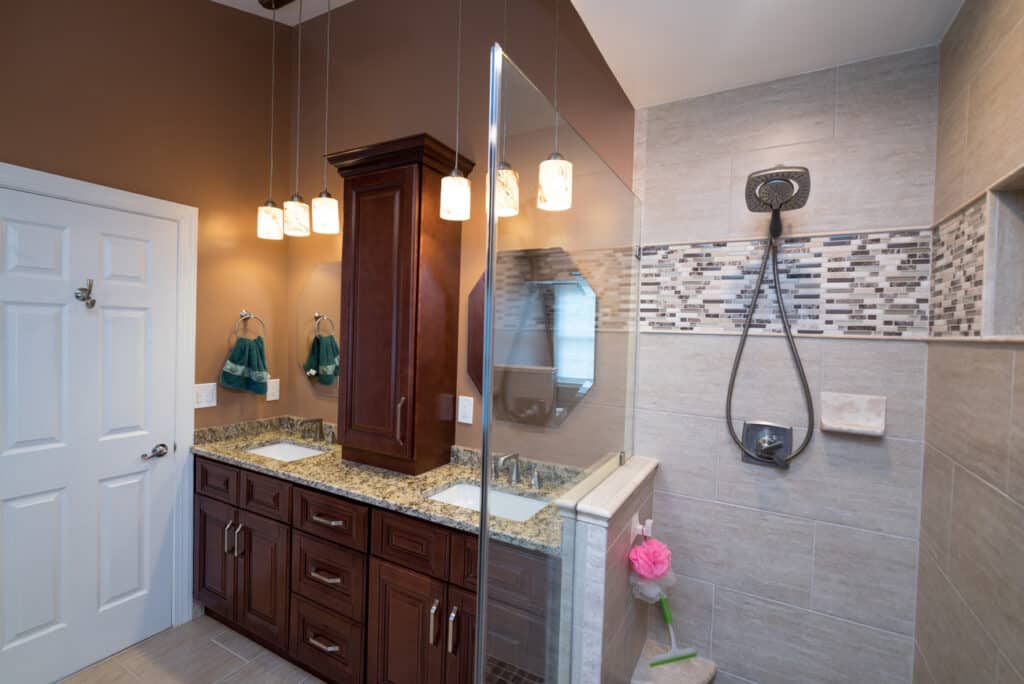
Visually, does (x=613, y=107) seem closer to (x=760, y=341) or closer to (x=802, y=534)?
(x=760, y=341)

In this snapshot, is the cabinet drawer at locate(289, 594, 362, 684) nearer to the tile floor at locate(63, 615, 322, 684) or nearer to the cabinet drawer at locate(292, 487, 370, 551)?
the tile floor at locate(63, 615, 322, 684)

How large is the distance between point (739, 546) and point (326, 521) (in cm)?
160

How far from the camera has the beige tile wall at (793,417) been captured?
1302 mm

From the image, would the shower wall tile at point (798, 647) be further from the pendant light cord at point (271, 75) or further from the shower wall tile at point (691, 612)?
the pendant light cord at point (271, 75)

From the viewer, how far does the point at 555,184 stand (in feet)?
3.40

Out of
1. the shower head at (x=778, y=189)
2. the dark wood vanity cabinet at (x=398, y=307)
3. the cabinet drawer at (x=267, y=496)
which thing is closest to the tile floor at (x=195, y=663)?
the cabinet drawer at (x=267, y=496)

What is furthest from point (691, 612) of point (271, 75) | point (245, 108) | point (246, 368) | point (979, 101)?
point (271, 75)

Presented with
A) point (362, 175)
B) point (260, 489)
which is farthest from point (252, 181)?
point (260, 489)

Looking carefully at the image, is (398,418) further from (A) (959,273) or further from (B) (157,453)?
(A) (959,273)

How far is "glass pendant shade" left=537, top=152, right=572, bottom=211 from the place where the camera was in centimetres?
100

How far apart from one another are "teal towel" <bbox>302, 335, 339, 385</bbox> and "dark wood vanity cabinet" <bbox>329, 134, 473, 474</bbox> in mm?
527

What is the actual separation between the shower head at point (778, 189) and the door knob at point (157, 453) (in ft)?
9.38

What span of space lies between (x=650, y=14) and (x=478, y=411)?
5.38ft

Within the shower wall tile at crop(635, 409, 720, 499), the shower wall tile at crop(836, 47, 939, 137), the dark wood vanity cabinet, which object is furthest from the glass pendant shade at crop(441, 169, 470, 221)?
the shower wall tile at crop(836, 47, 939, 137)
